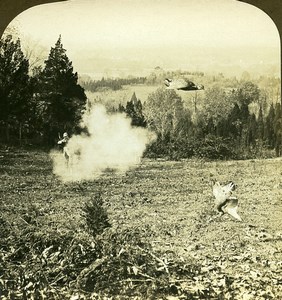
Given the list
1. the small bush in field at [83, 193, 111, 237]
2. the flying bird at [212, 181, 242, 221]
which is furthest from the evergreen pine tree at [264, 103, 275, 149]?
the small bush in field at [83, 193, 111, 237]

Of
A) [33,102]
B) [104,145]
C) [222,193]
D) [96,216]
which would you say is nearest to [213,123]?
[222,193]

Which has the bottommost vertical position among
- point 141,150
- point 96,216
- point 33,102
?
point 96,216

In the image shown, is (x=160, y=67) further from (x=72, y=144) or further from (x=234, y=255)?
(x=234, y=255)

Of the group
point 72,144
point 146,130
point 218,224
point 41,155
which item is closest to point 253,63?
point 146,130

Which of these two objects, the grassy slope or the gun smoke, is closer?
the grassy slope

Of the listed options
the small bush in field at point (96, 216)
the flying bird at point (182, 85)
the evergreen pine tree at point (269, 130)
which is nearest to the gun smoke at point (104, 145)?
the small bush in field at point (96, 216)

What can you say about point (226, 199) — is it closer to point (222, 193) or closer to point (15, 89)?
point (222, 193)

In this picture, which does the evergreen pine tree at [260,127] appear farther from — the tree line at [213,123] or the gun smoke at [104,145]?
the gun smoke at [104,145]

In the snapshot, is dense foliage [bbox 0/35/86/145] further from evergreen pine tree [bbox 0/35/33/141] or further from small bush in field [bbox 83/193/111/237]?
small bush in field [bbox 83/193/111/237]
